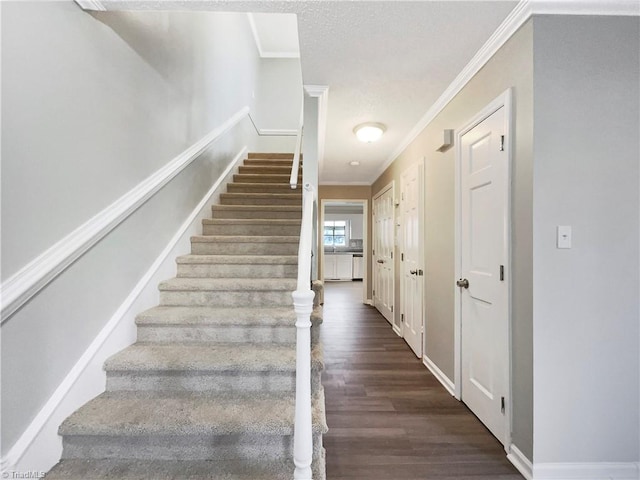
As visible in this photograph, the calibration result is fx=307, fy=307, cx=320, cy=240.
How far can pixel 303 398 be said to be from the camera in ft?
3.67

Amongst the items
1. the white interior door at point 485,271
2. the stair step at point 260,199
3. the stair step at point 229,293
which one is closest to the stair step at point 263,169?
the stair step at point 260,199

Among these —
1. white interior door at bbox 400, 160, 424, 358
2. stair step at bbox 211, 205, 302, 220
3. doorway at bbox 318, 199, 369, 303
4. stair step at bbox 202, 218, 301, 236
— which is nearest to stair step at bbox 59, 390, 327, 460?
stair step at bbox 202, 218, 301, 236

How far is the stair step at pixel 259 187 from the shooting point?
357 cm

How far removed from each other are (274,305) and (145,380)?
81 cm

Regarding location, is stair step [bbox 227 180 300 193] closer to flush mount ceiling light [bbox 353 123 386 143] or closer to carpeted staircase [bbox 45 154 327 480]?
flush mount ceiling light [bbox 353 123 386 143]

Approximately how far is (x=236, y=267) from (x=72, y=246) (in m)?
1.11

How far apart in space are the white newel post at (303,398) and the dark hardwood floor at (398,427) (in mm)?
635

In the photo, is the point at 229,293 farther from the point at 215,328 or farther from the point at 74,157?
the point at 74,157

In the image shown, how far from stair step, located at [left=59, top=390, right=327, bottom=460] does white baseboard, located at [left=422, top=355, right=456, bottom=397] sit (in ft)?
4.73

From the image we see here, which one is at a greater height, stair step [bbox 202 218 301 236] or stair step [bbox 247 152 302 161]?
stair step [bbox 247 152 302 161]

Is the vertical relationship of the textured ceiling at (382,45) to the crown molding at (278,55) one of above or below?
below

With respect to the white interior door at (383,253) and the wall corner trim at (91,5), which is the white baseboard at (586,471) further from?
the wall corner trim at (91,5)

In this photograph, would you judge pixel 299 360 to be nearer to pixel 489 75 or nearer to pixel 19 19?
pixel 19 19

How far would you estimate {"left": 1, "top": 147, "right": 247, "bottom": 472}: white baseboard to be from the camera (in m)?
1.15
